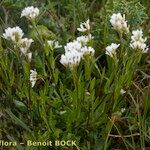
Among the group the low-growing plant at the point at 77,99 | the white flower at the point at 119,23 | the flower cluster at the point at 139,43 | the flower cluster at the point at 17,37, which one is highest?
Answer: the white flower at the point at 119,23

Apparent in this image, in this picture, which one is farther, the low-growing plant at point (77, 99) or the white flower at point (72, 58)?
the low-growing plant at point (77, 99)

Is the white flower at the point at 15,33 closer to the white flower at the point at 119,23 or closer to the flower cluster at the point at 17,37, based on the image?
the flower cluster at the point at 17,37

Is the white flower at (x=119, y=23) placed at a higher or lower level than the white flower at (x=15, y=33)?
higher

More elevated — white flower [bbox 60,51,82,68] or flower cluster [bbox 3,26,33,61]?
flower cluster [bbox 3,26,33,61]

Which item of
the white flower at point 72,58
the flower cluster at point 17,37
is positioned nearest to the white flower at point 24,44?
the flower cluster at point 17,37

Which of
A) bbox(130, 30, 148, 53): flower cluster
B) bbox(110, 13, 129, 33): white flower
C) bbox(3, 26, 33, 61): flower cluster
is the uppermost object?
bbox(110, 13, 129, 33): white flower

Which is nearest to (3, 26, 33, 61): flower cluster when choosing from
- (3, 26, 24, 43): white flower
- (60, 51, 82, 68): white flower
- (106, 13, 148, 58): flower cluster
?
(3, 26, 24, 43): white flower

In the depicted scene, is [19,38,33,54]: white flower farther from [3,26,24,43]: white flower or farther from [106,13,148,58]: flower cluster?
[106,13,148,58]: flower cluster

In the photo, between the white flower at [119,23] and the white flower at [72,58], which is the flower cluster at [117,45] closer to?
the white flower at [119,23]

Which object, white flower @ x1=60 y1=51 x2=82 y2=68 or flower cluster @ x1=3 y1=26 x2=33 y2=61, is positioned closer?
white flower @ x1=60 y1=51 x2=82 y2=68

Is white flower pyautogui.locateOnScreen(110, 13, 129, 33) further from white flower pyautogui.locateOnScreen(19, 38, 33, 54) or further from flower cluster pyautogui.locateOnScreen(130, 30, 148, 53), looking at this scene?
white flower pyautogui.locateOnScreen(19, 38, 33, 54)

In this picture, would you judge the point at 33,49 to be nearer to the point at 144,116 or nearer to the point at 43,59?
the point at 43,59

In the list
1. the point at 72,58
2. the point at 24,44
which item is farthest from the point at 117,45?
the point at 24,44
